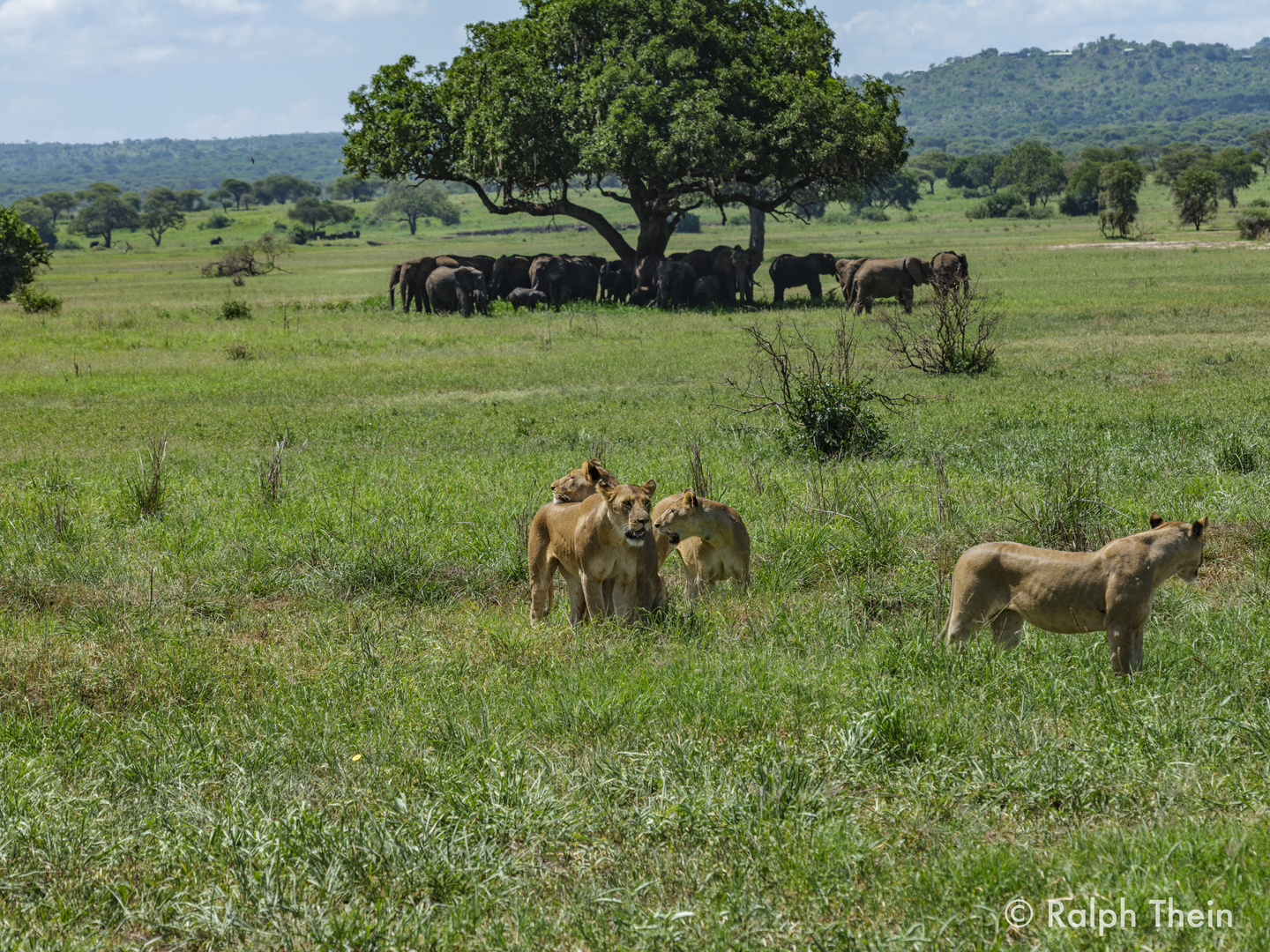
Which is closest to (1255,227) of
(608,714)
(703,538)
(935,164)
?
(703,538)

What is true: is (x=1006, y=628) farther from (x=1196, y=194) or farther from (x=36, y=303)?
(x=1196, y=194)

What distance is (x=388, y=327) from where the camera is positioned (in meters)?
29.0

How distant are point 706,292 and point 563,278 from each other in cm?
479

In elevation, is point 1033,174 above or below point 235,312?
above

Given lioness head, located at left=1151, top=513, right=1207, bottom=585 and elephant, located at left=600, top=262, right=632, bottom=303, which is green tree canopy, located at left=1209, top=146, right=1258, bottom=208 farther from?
lioness head, located at left=1151, top=513, right=1207, bottom=585

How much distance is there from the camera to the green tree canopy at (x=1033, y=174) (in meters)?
110

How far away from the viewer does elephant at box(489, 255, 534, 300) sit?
3719 centimetres

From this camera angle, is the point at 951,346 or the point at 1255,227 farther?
the point at 1255,227

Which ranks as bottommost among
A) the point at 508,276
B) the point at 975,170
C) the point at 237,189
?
the point at 508,276

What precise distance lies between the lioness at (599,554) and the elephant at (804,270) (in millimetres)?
30543

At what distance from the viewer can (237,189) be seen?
625 feet

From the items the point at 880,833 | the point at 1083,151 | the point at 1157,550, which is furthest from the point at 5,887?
the point at 1083,151

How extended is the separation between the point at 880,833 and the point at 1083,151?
5313 inches

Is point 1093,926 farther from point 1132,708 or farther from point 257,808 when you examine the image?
point 257,808
